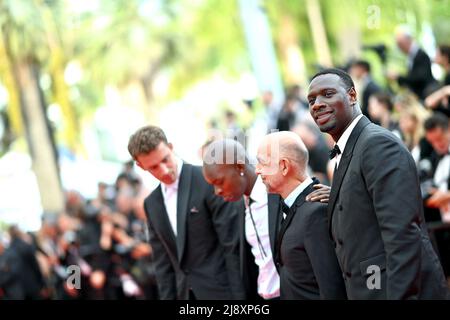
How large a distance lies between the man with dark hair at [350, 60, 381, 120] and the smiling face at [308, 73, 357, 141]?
21.8ft

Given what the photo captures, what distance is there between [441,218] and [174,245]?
321 cm

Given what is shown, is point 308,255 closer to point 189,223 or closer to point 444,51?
point 189,223

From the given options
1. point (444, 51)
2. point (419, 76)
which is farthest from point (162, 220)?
point (419, 76)

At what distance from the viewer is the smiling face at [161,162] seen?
7.66 m

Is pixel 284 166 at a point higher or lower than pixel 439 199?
higher

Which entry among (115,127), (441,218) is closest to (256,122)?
(441,218)

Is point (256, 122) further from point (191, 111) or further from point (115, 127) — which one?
point (115, 127)

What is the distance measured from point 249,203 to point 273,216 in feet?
1.21

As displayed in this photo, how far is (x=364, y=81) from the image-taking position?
1241cm

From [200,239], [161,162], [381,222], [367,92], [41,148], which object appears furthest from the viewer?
[41,148]

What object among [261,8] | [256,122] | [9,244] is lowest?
[9,244]

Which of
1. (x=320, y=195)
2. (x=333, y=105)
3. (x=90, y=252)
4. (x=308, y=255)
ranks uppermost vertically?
(x=333, y=105)

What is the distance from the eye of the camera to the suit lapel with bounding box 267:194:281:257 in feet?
21.9
